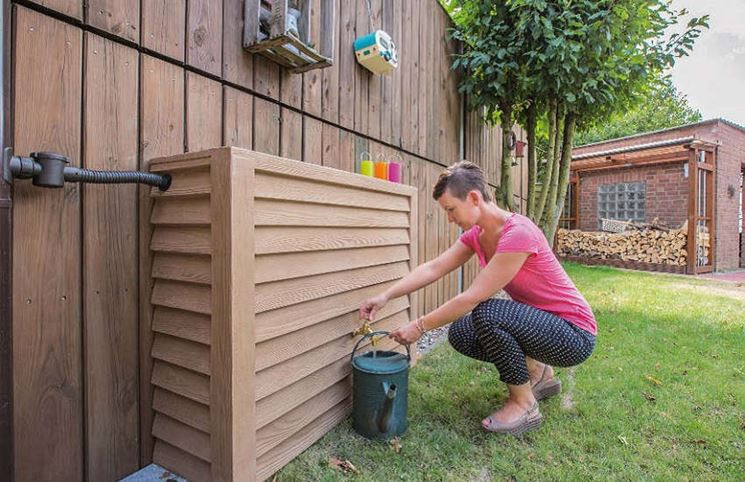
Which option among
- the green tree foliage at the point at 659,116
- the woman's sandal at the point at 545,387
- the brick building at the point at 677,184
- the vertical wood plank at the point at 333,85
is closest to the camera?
the woman's sandal at the point at 545,387

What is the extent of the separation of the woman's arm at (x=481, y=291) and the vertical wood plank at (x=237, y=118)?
3.46ft

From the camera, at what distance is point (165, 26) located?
59.3 inches

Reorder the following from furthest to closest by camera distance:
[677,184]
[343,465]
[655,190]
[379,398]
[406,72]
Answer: [655,190], [677,184], [406,72], [379,398], [343,465]

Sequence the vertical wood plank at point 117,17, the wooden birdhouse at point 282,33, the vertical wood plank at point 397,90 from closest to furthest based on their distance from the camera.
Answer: the vertical wood plank at point 117,17 → the wooden birdhouse at point 282,33 → the vertical wood plank at point 397,90

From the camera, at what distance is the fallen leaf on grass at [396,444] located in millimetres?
1679

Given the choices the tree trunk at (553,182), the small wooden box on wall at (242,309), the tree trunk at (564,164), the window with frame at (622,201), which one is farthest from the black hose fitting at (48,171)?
the window with frame at (622,201)

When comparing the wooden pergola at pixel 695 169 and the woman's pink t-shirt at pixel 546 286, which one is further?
the wooden pergola at pixel 695 169

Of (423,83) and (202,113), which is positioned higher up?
(423,83)

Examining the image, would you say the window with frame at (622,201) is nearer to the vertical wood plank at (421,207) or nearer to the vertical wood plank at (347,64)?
the vertical wood plank at (421,207)

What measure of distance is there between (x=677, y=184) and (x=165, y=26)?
10.8m

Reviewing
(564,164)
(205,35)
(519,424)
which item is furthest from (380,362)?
(564,164)

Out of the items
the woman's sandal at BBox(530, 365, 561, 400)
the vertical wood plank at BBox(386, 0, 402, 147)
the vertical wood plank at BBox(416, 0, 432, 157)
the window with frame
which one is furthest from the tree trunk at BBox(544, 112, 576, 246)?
the window with frame

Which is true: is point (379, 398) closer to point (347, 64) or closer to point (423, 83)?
point (347, 64)

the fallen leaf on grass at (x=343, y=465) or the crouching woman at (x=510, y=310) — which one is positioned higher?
the crouching woman at (x=510, y=310)
